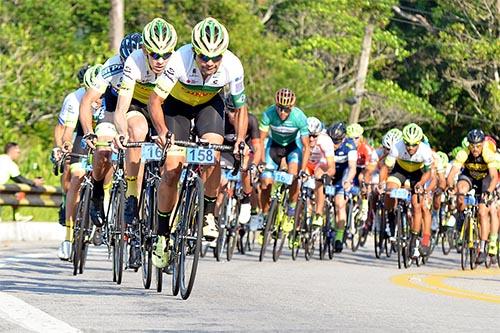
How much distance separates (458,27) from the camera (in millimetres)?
50031

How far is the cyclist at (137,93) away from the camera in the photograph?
42.1 ft

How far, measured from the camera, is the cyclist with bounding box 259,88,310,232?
1997cm

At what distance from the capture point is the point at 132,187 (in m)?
13.2

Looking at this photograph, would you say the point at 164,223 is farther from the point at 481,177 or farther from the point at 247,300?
the point at 481,177

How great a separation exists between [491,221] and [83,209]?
8598mm

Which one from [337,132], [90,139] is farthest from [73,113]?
[337,132]

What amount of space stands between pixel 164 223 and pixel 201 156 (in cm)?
84

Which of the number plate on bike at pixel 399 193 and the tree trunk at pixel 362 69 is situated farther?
the tree trunk at pixel 362 69

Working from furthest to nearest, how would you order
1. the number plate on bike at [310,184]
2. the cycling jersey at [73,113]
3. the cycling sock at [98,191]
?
1. the number plate on bike at [310,184]
2. the cycling jersey at [73,113]
3. the cycling sock at [98,191]

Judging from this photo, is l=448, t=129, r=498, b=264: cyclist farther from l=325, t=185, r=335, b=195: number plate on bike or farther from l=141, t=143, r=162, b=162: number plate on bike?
l=141, t=143, r=162, b=162: number plate on bike

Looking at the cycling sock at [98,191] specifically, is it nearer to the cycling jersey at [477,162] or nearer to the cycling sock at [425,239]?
the cycling sock at [425,239]

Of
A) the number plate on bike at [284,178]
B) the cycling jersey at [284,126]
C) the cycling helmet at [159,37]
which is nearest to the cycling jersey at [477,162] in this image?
the cycling jersey at [284,126]

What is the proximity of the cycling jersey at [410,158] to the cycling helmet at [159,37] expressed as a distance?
8.08 meters

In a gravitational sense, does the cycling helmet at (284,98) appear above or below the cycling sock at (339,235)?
above
